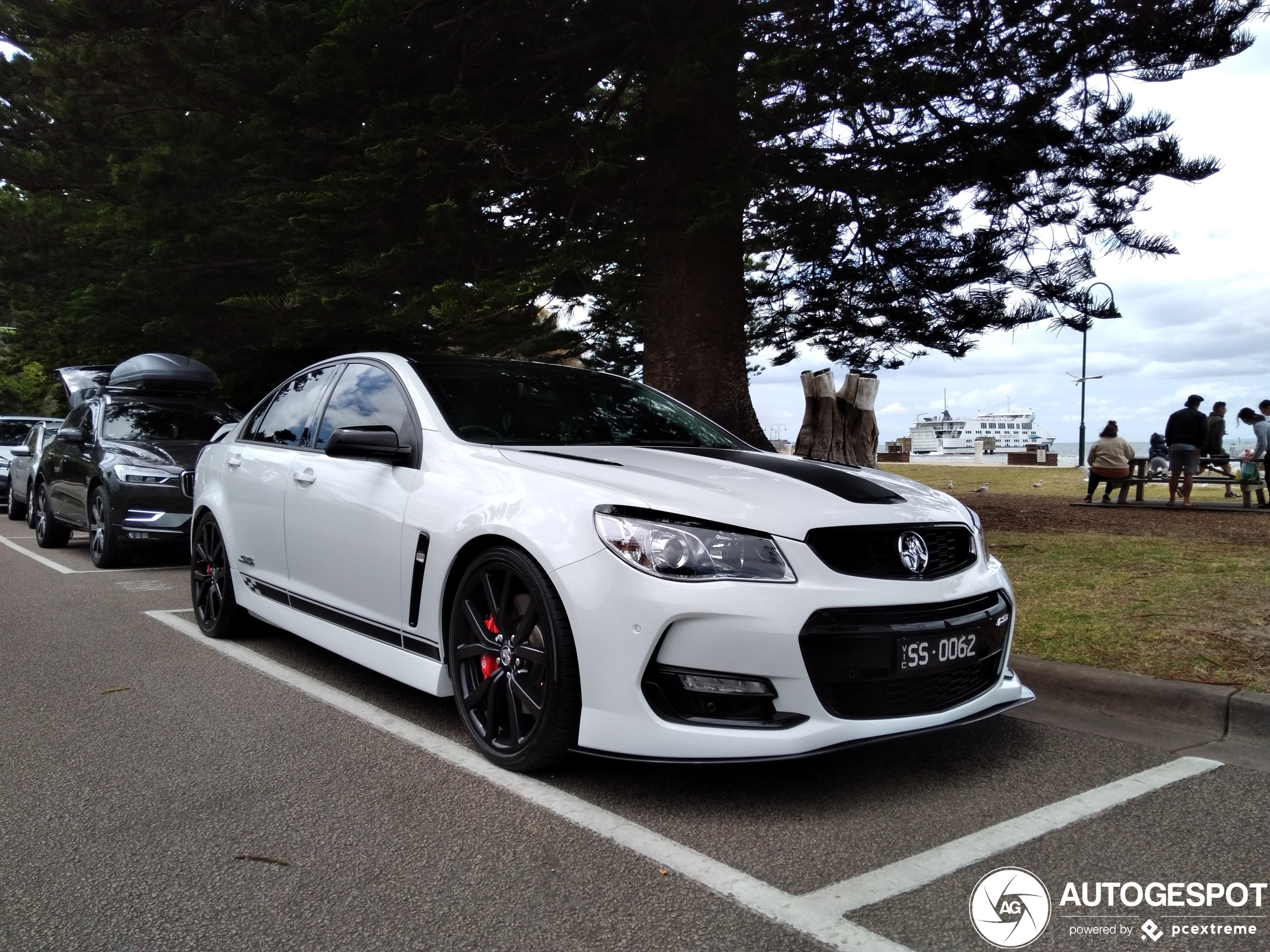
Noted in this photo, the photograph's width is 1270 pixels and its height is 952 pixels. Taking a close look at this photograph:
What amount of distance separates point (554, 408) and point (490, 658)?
1.41 meters

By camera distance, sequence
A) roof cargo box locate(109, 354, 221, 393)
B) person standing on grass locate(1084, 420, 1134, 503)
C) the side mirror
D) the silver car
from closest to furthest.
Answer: the side mirror < roof cargo box locate(109, 354, 221, 393) < the silver car < person standing on grass locate(1084, 420, 1134, 503)

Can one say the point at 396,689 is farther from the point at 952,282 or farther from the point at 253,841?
the point at 952,282

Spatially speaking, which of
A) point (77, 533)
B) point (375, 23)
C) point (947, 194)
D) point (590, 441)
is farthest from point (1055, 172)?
point (77, 533)

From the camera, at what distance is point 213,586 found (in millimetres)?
6285

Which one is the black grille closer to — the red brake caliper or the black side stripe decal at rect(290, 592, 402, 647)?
the red brake caliper

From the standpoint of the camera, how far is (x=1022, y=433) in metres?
126

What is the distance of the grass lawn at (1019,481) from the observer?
2033 centimetres

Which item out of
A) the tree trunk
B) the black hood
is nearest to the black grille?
the tree trunk

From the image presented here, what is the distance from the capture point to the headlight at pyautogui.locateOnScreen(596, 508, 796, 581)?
10.9ft

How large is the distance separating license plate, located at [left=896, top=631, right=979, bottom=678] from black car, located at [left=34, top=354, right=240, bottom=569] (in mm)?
6630

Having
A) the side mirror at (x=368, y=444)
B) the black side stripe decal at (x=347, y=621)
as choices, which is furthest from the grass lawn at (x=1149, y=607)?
the side mirror at (x=368, y=444)

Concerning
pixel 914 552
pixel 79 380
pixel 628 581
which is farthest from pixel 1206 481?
pixel 79 380

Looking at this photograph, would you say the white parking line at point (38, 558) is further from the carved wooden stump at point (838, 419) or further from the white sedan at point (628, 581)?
the carved wooden stump at point (838, 419)

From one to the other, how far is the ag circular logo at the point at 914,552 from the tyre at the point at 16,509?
1614 centimetres
